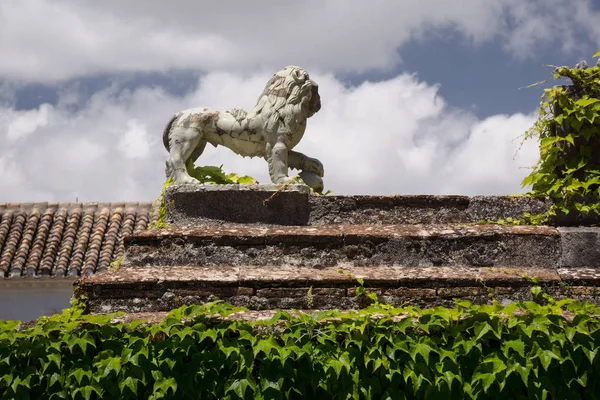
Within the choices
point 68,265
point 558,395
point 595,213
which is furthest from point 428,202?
point 68,265

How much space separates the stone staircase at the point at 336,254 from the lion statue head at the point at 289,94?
87 centimetres

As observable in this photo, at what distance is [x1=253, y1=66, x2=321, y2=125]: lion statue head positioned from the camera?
638 centimetres

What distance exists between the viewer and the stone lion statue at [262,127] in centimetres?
636

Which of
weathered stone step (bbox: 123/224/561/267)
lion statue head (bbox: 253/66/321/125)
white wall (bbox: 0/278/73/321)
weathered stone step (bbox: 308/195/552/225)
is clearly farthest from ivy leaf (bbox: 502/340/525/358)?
white wall (bbox: 0/278/73/321)

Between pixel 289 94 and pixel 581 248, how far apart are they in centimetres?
282

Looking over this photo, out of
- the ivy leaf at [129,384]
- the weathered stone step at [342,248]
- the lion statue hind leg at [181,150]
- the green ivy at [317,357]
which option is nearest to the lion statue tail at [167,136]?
the lion statue hind leg at [181,150]

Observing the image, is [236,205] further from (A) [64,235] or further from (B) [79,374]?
(A) [64,235]

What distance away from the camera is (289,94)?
6.41 metres

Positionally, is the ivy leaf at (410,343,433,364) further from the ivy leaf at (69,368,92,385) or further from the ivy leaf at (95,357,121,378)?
the ivy leaf at (69,368,92,385)

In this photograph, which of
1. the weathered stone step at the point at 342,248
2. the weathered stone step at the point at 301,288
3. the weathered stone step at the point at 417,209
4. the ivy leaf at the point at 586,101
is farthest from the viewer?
the weathered stone step at the point at 417,209

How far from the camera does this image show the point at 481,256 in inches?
219

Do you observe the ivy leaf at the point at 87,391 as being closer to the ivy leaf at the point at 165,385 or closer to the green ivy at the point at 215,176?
the ivy leaf at the point at 165,385

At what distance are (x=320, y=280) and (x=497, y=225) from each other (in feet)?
5.59

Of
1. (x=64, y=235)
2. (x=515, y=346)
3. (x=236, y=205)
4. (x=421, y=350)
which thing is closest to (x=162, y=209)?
(x=236, y=205)
